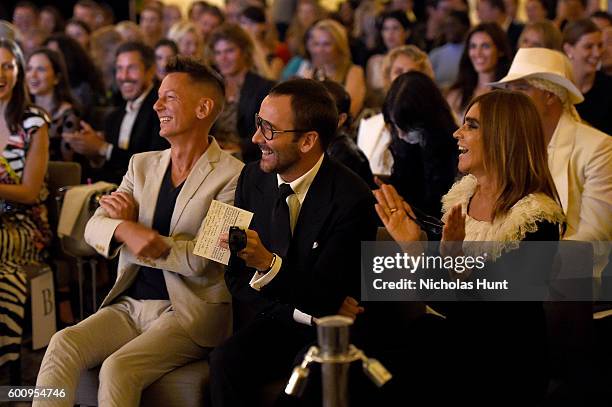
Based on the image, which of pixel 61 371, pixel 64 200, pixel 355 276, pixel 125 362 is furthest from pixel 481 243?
pixel 64 200

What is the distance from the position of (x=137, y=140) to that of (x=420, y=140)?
1.84 meters

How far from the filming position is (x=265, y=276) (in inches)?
126

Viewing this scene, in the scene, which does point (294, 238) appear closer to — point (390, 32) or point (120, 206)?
point (120, 206)

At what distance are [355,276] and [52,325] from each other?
187 cm

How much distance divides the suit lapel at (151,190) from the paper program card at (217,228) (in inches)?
20.5

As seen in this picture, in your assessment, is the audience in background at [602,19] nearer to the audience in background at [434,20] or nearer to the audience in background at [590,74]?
the audience in background at [590,74]

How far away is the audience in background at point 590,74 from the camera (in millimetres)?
5770

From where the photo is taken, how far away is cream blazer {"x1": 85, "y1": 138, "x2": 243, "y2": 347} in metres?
3.57

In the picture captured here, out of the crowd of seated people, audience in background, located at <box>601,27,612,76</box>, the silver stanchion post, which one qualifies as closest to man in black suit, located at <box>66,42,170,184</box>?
the crowd of seated people

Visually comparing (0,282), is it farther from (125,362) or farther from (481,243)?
(481,243)

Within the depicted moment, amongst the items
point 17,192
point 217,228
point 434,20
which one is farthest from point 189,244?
point 434,20

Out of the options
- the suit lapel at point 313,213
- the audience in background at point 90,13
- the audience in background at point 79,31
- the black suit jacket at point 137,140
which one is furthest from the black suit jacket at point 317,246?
the audience in background at point 90,13

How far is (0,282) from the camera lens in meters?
4.38

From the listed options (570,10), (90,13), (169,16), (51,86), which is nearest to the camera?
(51,86)
